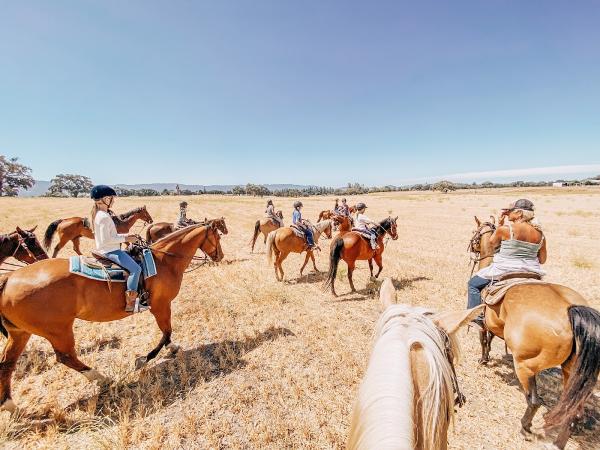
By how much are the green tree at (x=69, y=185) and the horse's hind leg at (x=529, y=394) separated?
466 feet

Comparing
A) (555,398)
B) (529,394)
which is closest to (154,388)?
(529,394)

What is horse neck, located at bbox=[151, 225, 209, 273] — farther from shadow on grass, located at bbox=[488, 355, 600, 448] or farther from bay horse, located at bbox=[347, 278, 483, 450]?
shadow on grass, located at bbox=[488, 355, 600, 448]

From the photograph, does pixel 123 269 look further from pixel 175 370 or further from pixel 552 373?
pixel 552 373

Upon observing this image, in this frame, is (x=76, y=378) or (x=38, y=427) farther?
(x=76, y=378)

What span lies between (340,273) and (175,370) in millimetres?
6335

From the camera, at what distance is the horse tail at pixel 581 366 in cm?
268

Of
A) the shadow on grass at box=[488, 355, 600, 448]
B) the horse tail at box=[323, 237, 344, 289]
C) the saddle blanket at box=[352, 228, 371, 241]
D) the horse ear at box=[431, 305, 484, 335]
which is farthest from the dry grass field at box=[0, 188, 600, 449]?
the horse ear at box=[431, 305, 484, 335]

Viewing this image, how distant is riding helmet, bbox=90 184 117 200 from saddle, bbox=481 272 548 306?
5789 mm

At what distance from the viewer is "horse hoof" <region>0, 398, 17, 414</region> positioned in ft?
11.2

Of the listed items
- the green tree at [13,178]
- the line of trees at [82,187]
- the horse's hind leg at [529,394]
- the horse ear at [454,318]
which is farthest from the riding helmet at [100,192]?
the green tree at [13,178]

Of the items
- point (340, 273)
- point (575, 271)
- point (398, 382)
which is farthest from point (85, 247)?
point (575, 271)

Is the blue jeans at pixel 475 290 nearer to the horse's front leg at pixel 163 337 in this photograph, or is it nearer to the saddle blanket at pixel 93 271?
the horse's front leg at pixel 163 337

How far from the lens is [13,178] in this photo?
8656cm

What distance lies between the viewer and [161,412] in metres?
3.61
